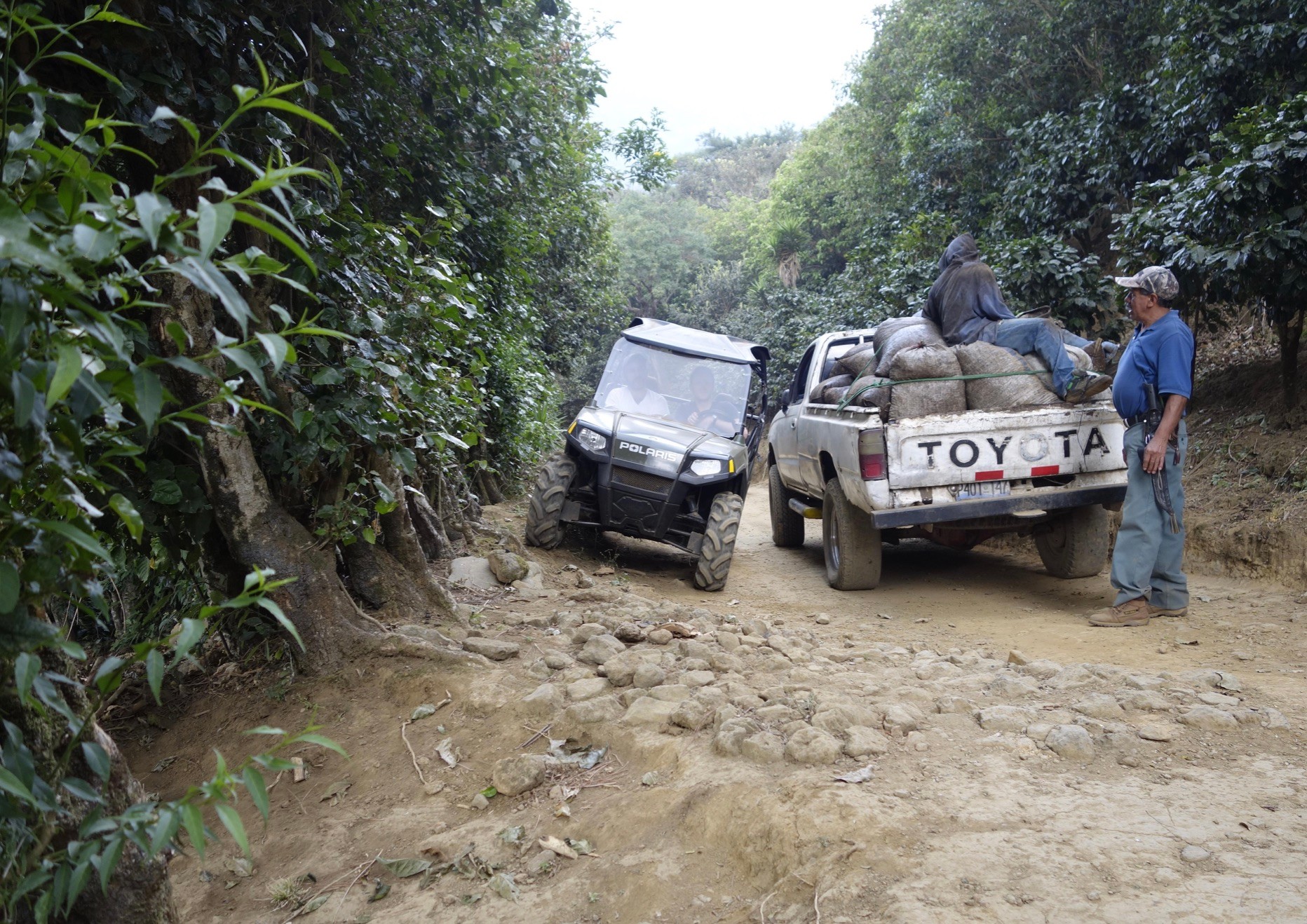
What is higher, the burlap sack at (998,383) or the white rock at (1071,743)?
the burlap sack at (998,383)

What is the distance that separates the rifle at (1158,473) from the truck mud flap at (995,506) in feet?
2.41

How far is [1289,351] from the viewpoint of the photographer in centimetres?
749

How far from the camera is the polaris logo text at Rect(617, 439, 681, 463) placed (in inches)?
287

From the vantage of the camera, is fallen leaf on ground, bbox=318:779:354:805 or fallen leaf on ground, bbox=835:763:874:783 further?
fallen leaf on ground, bbox=318:779:354:805

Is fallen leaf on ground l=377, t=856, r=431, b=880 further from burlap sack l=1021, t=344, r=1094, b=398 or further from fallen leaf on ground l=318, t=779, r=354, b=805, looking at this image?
burlap sack l=1021, t=344, r=1094, b=398

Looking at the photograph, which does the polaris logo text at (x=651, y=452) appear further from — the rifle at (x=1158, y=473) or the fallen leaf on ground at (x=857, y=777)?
the fallen leaf on ground at (x=857, y=777)

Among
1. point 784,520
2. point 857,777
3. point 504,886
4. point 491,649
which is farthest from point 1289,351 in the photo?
point 504,886

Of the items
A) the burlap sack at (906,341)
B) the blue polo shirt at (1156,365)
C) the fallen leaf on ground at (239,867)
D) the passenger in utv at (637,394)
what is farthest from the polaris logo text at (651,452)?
the fallen leaf on ground at (239,867)

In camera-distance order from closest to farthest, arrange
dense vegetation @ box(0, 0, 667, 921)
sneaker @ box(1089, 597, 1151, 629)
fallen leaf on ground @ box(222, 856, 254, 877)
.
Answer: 1. dense vegetation @ box(0, 0, 667, 921)
2. fallen leaf on ground @ box(222, 856, 254, 877)
3. sneaker @ box(1089, 597, 1151, 629)

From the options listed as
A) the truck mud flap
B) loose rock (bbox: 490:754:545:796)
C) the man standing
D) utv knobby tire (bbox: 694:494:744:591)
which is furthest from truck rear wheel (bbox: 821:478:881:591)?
loose rock (bbox: 490:754:545:796)

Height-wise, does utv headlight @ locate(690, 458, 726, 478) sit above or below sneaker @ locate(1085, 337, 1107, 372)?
below

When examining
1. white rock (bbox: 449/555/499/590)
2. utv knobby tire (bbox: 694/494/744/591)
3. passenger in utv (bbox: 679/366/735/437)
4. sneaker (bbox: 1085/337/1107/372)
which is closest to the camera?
white rock (bbox: 449/555/499/590)

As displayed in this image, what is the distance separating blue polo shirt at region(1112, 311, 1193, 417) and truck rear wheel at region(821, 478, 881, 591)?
198 centimetres

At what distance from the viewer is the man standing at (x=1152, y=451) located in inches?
197
